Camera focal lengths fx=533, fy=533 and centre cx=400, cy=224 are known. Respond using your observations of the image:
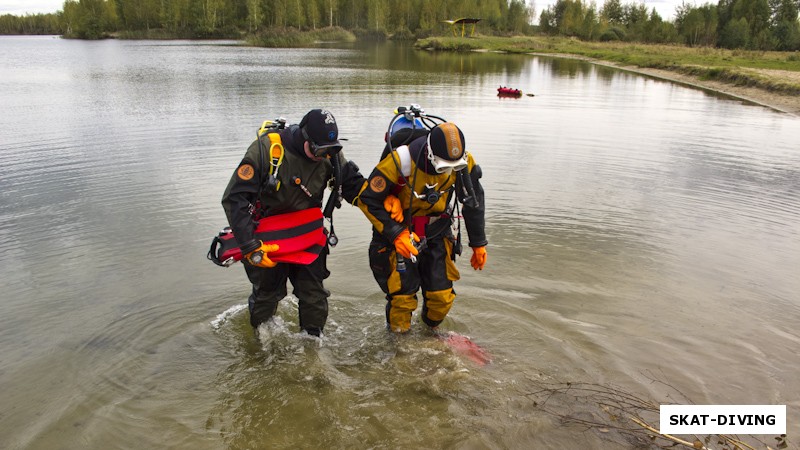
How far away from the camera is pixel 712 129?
14.9 meters

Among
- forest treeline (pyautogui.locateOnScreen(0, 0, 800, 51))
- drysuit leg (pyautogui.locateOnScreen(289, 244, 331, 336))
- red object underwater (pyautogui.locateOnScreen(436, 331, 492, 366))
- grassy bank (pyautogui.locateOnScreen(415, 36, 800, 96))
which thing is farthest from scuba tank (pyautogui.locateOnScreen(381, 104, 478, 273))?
forest treeline (pyautogui.locateOnScreen(0, 0, 800, 51))

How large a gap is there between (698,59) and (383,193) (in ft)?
152

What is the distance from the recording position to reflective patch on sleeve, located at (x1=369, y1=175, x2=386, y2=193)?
12.7 feet

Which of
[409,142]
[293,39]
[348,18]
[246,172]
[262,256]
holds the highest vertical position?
[348,18]

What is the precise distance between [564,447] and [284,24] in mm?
100974

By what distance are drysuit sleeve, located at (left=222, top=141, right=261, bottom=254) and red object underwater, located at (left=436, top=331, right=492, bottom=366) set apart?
1806mm

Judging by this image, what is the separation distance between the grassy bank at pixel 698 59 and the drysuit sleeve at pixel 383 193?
25.1 m

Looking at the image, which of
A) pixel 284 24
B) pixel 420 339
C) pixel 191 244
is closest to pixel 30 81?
pixel 191 244

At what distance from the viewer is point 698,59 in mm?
41812

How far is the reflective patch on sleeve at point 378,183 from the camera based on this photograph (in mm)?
3869

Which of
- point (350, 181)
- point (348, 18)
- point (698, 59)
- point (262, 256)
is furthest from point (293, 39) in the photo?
point (262, 256)

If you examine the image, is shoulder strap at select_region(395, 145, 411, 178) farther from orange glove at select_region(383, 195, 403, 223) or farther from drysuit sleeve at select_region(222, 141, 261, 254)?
drysuit sleeve at select_region(222, 141, 261, 254)

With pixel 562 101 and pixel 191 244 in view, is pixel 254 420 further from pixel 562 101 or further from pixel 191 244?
pixel 562 101

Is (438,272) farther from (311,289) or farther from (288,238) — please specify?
(288,238)
